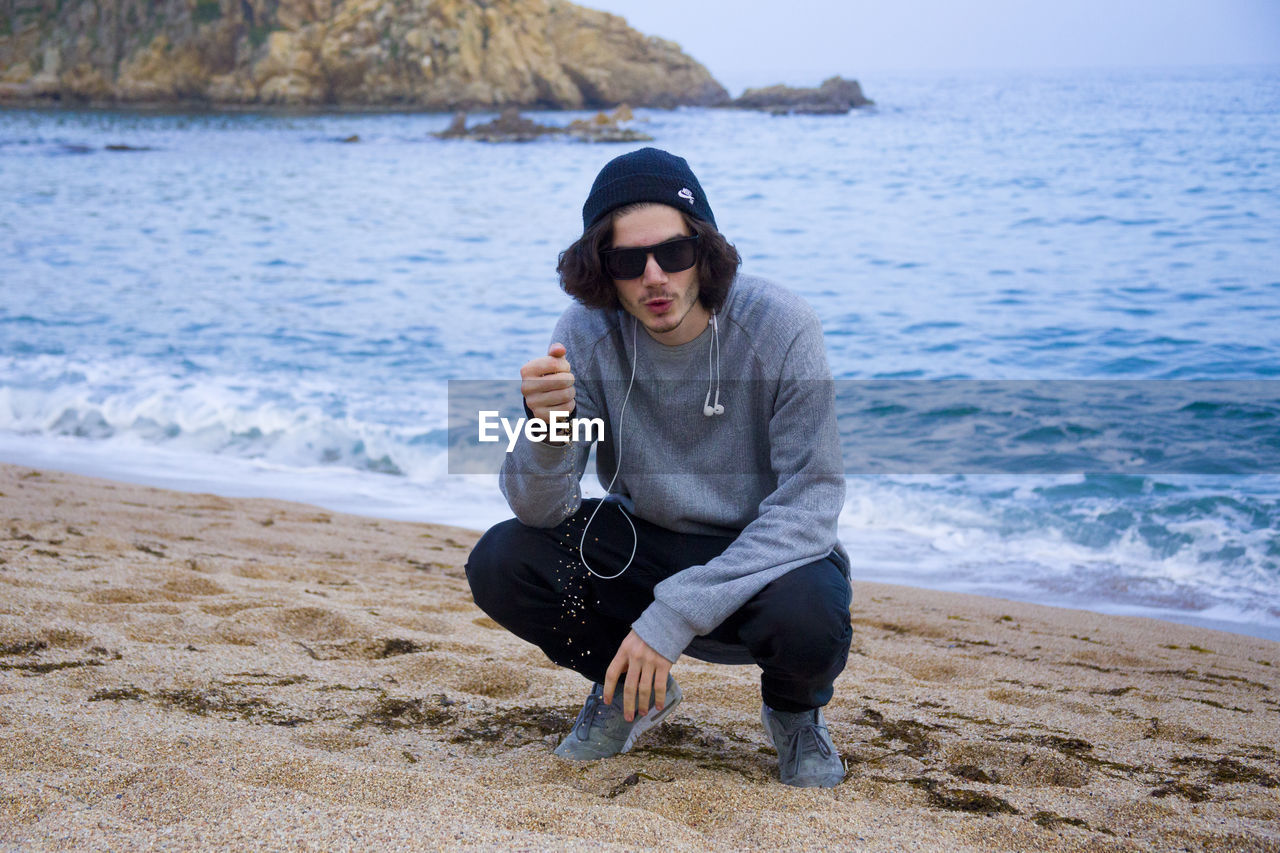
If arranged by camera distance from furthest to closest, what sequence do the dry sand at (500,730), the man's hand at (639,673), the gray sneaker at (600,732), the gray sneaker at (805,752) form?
the gray sneaker at (600,732)
the gray sneaker at (805,752)
the man's hand at (639,673)
the dry sand at (500,730)

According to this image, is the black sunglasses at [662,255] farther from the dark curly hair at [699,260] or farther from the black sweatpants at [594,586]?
the black sweatpants at [594,586]

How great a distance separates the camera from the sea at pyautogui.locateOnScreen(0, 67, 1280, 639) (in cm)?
551

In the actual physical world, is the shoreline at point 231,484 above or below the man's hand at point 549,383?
below

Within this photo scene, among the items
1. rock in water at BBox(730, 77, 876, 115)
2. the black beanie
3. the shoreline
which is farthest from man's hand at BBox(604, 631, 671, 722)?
rock in water at BBox(730, 77, 876, 115)

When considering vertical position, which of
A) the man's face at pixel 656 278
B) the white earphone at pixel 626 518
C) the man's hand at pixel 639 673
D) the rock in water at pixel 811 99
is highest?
the rock in water at pixel 811 99

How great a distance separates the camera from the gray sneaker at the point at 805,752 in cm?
203

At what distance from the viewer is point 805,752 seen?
6.75 ft

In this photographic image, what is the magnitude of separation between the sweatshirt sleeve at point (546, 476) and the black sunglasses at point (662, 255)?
0.26 metres

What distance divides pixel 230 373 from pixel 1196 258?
39.2ft

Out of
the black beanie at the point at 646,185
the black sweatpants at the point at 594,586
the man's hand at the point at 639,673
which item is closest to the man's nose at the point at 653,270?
the black beanie at the point at 646,185

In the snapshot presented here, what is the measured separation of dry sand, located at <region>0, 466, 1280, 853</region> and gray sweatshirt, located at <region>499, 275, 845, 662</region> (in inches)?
17.2

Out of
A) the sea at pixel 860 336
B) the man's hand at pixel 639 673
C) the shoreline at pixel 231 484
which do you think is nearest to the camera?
the man's hand at pixel 639 673

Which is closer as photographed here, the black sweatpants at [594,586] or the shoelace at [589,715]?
the black sweatpants at [594,586]

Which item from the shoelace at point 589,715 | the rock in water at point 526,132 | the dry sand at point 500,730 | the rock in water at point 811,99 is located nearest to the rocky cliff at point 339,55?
the rock in water at point 811,99
